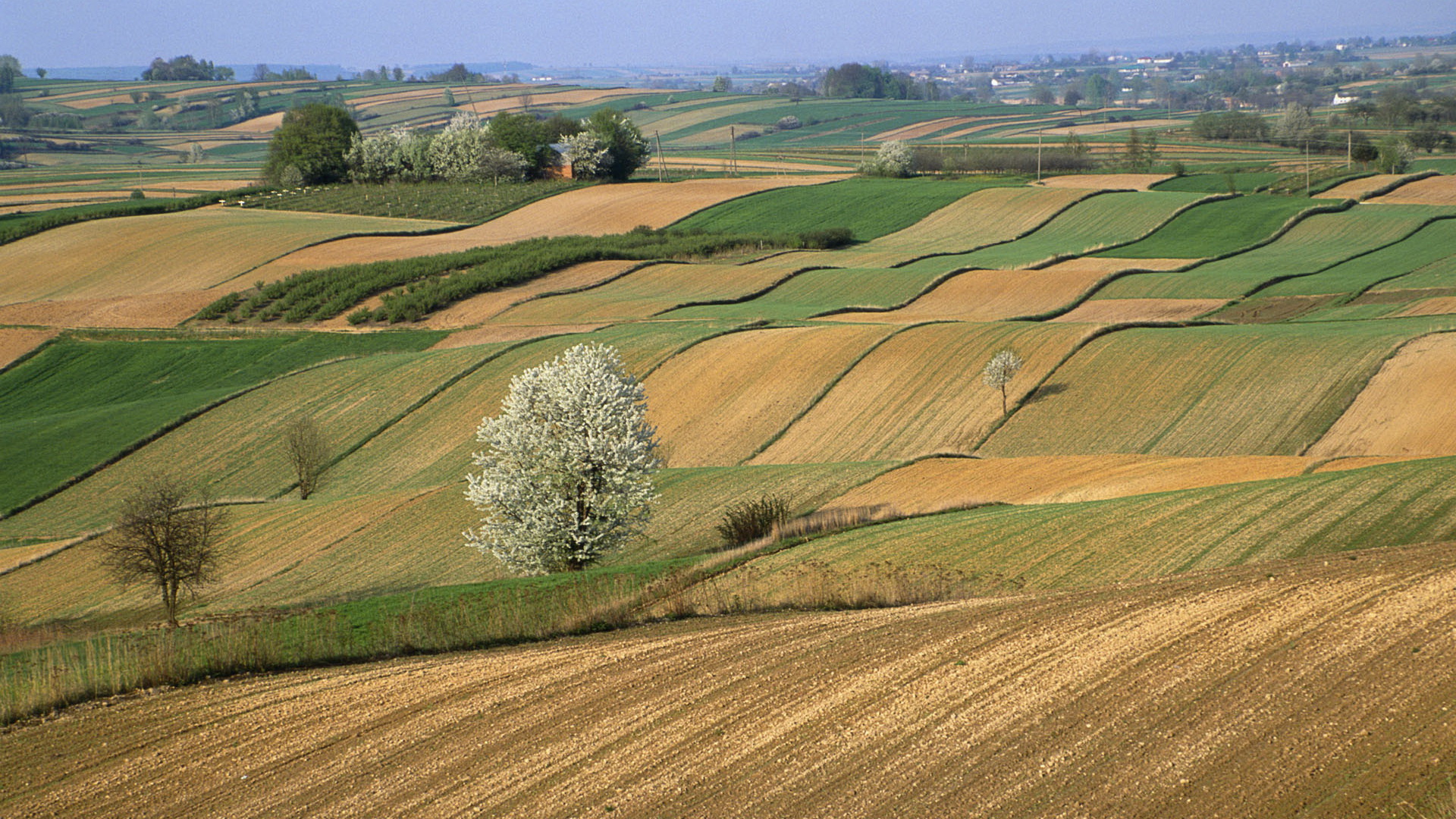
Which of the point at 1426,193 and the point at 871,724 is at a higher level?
the point at 871,724

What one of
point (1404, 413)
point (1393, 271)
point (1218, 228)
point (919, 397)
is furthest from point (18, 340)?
point (1218, 228)

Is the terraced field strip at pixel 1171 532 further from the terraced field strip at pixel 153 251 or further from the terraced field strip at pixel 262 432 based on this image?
the terraced field strip at pixel 153 251

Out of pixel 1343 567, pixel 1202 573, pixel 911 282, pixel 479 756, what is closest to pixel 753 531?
pixel 1202 573

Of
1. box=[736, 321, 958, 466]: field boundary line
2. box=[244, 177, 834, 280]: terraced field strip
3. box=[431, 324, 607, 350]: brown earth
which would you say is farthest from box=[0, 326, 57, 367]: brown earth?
box=[736, 321, 958, 466]: field boundary line

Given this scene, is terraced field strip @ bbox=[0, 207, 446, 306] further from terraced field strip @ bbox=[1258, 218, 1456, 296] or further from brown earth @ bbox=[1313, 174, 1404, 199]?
brown earth @ bbox=[1313, 174, 1404, 199]

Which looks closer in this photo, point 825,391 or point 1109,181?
point 825,391

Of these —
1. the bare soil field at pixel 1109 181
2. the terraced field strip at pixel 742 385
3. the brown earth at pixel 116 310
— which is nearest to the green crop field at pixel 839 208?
the bare soil field at pixel 1109 181

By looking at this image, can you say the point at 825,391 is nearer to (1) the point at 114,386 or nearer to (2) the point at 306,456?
(2) the point at 306,456
